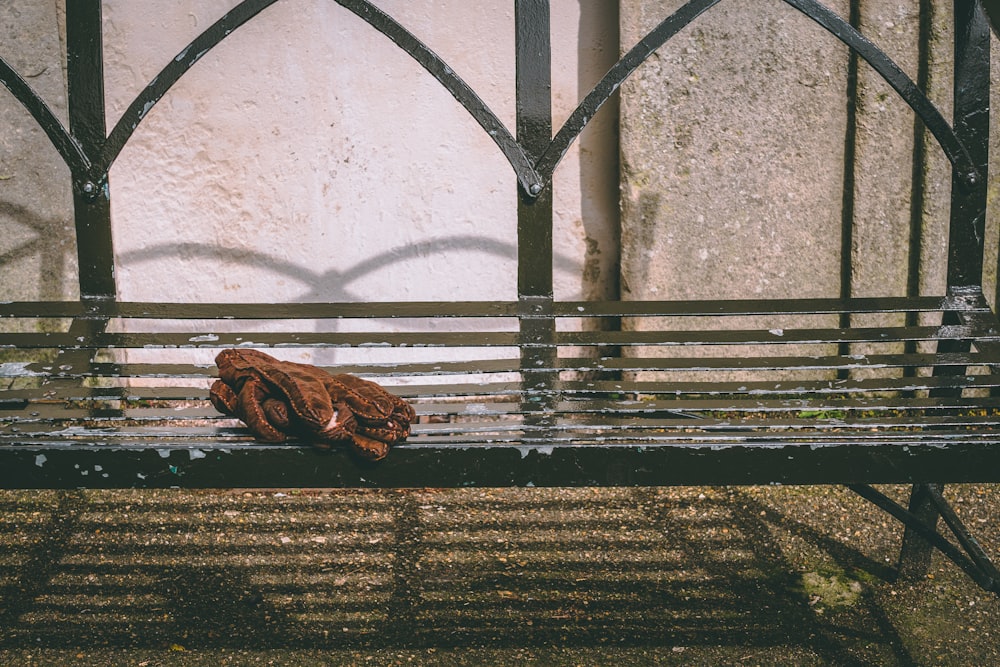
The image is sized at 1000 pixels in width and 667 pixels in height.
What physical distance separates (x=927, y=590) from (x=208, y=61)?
3.11 meters

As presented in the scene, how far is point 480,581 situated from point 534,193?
1049 millimetres

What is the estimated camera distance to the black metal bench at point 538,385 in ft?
5.09

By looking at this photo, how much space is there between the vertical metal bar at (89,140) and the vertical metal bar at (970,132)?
84.0 inches

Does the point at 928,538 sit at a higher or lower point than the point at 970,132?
lower

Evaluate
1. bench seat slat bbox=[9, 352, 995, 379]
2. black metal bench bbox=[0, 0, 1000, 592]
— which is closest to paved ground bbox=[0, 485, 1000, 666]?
black metal bench bbox=[0, 0, 1000, 592]

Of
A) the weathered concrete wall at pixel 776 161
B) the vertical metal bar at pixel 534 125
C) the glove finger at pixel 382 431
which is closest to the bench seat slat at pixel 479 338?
the vertical metal bar at pixel 534 125

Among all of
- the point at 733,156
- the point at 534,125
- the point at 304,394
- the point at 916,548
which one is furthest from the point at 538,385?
the point at 733,156

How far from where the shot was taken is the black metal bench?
61.1 inches

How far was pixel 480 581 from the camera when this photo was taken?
2.39 meters

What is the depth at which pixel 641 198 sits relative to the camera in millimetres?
3428

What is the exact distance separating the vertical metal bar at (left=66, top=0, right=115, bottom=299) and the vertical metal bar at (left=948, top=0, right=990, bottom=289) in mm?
2135

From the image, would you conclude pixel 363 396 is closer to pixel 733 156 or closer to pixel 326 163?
pixel 326 163

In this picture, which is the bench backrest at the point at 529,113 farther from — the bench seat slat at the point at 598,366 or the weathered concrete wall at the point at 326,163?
the weathered concrete wall at the point at 326,163

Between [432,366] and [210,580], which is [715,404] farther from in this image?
[210,580]
